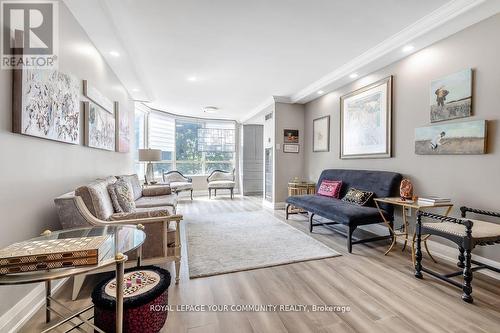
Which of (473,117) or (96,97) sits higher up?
(96,97)

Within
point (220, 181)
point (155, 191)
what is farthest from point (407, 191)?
point (220, 181)

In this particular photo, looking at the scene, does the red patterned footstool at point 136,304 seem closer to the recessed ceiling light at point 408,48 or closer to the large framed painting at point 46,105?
the large framed painting at point 46,105

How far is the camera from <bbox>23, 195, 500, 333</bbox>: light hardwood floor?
1536 millimetres

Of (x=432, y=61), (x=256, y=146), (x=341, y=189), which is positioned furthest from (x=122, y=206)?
(x=256, y=146)

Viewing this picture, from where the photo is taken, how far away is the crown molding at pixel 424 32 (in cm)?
211

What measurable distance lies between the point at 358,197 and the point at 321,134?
190 cm

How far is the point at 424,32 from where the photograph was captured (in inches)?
97.6

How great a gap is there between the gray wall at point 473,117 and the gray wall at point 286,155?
1.88m

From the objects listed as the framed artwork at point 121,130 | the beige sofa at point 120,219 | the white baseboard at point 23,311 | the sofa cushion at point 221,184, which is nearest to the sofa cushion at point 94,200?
the beige sofa at point 120,219

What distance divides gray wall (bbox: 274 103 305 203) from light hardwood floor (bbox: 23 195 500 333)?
2.78m

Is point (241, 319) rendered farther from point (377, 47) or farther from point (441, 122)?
point (377, 47)

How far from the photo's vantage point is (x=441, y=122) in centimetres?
260

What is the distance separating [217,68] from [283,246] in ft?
9.53

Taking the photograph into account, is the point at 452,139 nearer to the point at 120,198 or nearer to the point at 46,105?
the point at 120,198
